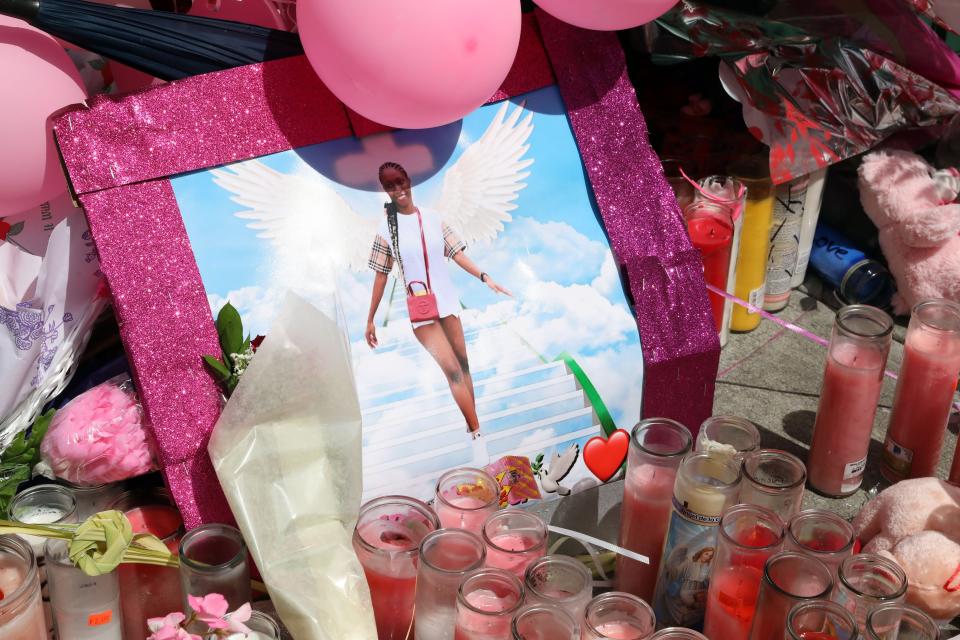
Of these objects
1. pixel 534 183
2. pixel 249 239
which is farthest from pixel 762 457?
pixel 249 239

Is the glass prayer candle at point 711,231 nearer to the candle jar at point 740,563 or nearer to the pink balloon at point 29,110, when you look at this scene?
the candle jar at point 740,563

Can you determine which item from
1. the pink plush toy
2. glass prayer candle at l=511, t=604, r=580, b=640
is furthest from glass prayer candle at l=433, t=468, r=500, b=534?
the pink plush toy

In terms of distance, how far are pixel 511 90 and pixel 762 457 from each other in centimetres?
78

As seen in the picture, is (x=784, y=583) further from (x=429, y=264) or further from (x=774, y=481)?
(x=429, y=264)

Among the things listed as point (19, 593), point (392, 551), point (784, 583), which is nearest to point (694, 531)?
point (784, 583)

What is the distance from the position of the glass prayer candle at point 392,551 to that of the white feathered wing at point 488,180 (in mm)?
508

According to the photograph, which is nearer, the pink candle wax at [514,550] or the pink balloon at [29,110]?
the pink candle wax at [514,550]

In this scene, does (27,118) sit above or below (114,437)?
above

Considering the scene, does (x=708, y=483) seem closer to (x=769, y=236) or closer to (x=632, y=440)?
(x=632, y=440)

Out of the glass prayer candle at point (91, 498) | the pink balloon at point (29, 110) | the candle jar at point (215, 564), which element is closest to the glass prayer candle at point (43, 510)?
the glass prayer candle at point (91, 498)

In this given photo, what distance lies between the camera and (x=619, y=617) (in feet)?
4.33

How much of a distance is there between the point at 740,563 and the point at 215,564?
28.9 inches

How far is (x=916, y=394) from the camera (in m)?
1.84

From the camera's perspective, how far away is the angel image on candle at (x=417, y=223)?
168cm
